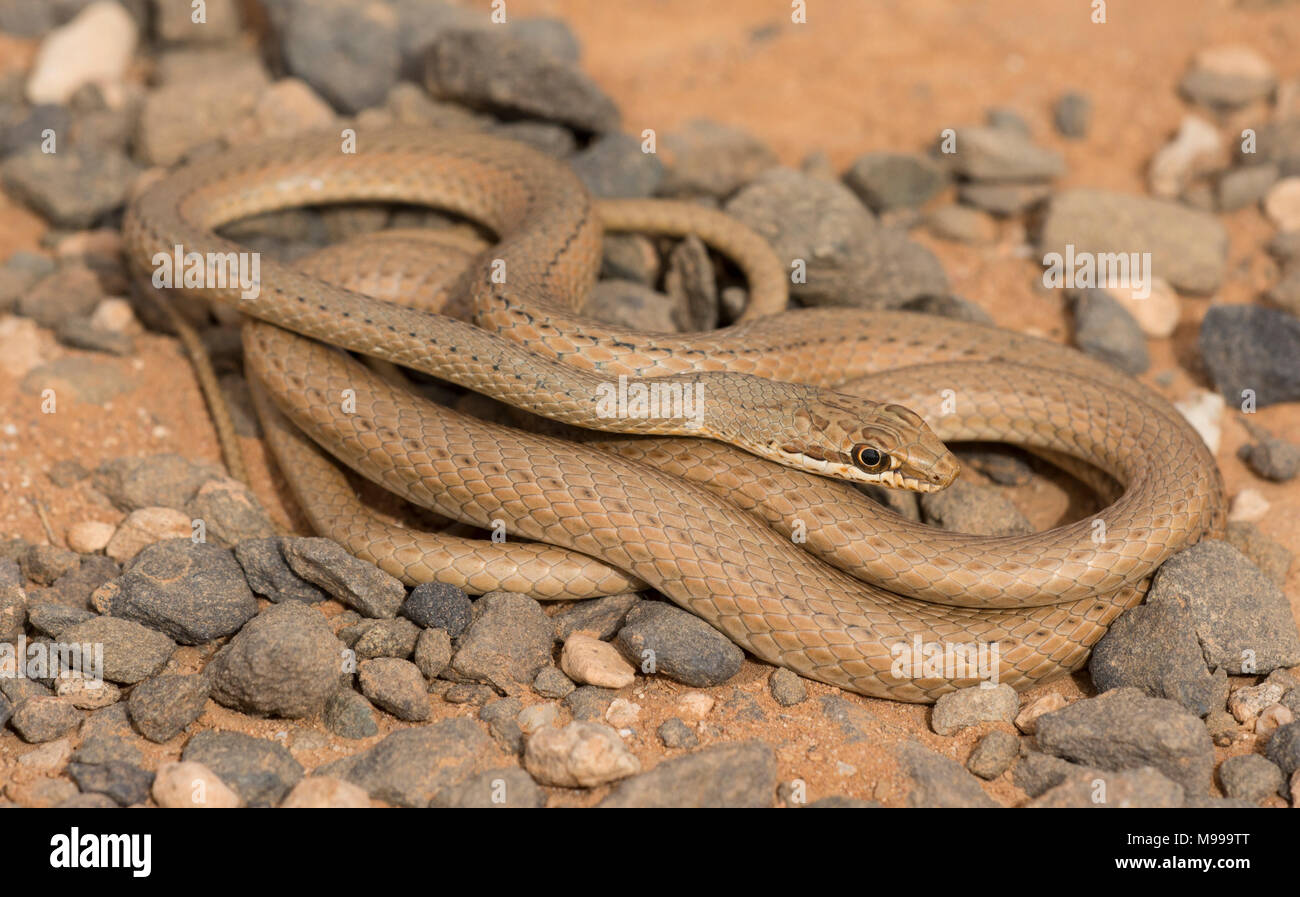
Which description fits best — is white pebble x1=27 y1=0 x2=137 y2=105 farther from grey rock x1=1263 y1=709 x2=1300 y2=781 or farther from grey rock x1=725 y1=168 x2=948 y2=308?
grey rock x1=1263 y1=709 x2=1300 y2=781

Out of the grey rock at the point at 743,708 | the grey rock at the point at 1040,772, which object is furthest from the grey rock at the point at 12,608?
the grey rock at the point at 1040,772

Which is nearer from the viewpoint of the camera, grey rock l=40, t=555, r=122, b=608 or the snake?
the snake

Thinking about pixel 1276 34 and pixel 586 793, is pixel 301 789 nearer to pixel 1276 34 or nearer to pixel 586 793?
pixel 586 793

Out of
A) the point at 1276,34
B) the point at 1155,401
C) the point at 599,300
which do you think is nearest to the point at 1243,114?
the point at 1276,34

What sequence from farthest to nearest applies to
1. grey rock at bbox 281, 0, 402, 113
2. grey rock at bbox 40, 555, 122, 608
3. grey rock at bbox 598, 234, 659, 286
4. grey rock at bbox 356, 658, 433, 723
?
grey rock at bbox 281, 0, 402, 113, grey rock at bbox 598, 234, 659, 286, grey rock at bbox 40, 555, 122, 608, grey rock at bbox 356, 658, 433, 723

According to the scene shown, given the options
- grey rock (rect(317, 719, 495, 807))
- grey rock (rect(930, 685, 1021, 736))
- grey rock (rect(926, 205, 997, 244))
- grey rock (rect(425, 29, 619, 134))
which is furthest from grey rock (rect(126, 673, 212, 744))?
grey rock (rect(926, 205, 997, 244))

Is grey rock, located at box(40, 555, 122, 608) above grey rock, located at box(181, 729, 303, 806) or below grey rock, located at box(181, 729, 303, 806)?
above
